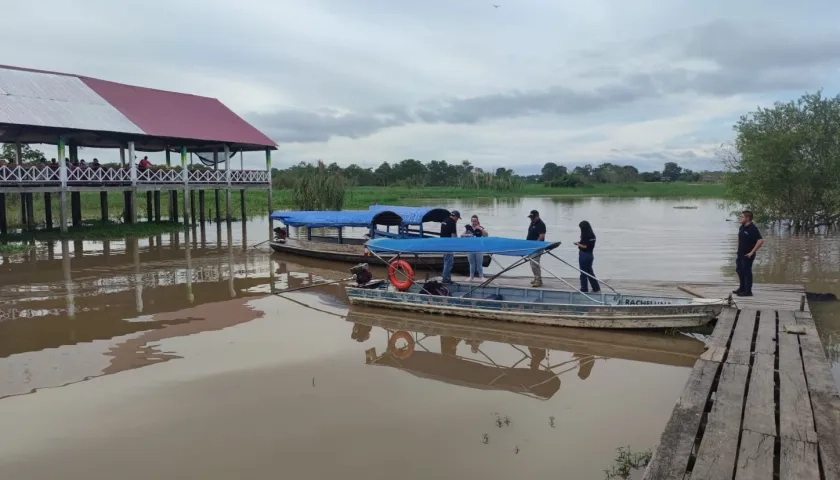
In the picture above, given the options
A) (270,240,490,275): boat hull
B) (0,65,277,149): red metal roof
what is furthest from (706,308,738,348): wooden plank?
(0,65,277,149): red metal roof

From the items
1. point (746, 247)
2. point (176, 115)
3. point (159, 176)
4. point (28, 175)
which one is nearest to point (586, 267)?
point (746, 247)

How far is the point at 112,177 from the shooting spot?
73.4ft

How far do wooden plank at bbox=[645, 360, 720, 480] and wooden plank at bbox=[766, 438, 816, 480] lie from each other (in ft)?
1.95

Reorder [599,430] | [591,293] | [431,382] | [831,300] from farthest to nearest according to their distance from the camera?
[831,300] < [591,293] < [431,382] < [599,430]

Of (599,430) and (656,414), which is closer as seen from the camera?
(599,430)

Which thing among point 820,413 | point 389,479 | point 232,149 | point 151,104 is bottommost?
point 389,479

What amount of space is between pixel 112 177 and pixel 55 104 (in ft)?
10.3

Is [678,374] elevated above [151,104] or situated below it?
below

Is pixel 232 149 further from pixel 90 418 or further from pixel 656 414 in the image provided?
pixel 656 414

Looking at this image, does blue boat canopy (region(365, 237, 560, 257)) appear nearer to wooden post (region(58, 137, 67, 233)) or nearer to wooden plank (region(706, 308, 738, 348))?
wooden plank (region(706, 308, 738, 348))

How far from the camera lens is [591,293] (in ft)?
31.7

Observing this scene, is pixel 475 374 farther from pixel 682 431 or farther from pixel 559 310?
pixel 682 431

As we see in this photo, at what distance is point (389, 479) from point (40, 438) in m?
3.50

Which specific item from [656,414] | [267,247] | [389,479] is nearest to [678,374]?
[656,414]
